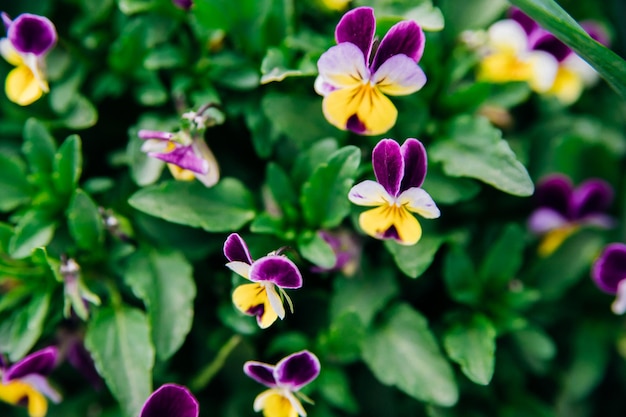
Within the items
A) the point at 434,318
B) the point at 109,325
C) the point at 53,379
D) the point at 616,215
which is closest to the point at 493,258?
the point at 434,318

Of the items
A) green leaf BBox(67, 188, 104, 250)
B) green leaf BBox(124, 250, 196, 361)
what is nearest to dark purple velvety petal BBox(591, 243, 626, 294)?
green leaf BBox(124, 250, 196, 361)

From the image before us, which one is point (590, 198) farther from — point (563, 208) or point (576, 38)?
point (576, 38)

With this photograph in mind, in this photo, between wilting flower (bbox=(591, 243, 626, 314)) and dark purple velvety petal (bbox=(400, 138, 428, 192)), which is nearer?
dark purple velvety petal (bbox=(400, 138, 428, 192))

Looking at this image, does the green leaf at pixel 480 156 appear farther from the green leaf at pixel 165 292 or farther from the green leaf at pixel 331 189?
the green leaf at pixel 165 292

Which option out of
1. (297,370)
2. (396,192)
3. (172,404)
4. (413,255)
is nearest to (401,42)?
(396,192)

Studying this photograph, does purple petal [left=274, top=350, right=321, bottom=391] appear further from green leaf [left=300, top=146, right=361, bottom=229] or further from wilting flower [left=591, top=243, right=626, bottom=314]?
wilting flower [left=591, top=243, right=626, bottom=314]

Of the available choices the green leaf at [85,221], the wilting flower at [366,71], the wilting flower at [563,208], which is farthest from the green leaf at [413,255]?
the green leaf at [85,221]

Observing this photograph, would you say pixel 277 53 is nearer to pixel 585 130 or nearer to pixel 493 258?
pixel 493 258

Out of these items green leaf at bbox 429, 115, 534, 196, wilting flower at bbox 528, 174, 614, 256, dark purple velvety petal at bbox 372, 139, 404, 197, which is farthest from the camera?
wilting flower at bbox 528, 174, 614, 256
